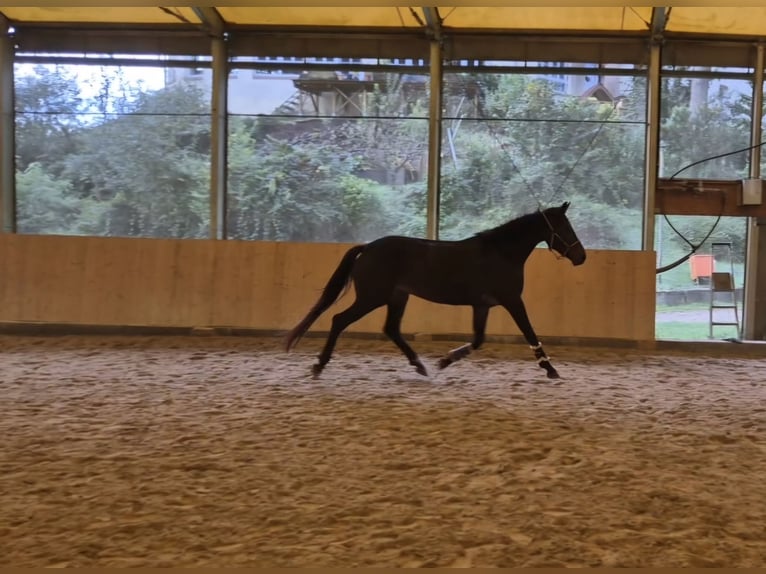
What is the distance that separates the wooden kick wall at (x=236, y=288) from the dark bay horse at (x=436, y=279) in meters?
2.39

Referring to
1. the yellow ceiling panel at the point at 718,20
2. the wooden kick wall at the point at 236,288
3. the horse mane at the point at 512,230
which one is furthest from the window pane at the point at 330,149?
the yellow ceiling panel at the point at 718,20

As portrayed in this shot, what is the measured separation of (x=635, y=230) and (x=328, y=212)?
4354 mm

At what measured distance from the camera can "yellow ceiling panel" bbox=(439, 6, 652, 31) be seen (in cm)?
918

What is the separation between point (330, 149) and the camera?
983 centimetres

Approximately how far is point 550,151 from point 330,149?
312 centimetres

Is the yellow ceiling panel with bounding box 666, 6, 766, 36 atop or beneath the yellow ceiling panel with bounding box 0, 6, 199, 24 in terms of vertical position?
beneath

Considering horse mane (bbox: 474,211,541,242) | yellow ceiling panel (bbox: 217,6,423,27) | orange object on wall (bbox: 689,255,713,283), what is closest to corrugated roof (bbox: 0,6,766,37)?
yellow ceiling panel (bbox: 217,6,423,27)

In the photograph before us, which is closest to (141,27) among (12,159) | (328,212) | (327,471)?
(12,159)

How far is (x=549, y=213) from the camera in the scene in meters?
6.52

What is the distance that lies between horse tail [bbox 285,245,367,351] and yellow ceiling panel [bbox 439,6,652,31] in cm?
472

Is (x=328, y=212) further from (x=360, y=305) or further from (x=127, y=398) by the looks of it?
(x=127, y=398)

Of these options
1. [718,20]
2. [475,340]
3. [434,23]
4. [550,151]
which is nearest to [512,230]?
[475,340]

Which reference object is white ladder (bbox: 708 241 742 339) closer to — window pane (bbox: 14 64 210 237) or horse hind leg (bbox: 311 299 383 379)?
horse hind leg (bbox: 311 299 383 379)

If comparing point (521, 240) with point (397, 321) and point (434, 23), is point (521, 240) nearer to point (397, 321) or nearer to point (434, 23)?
point (397, 321)
